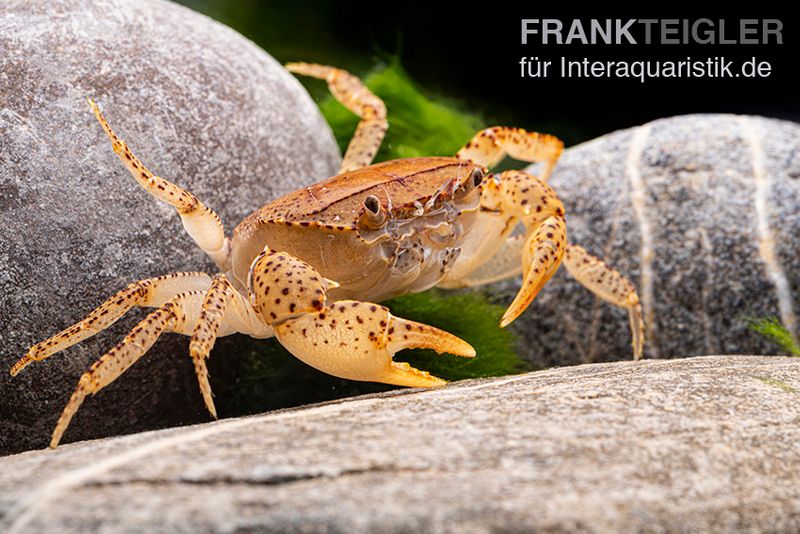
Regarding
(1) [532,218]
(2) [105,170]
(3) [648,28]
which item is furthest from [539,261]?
(3) [648,28]

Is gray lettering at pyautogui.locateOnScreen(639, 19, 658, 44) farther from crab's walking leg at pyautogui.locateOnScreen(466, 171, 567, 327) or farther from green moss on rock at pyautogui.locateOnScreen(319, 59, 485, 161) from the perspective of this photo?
crab's walking leg at pyautogui.locateOnScreen(466, 171, 567, 327)

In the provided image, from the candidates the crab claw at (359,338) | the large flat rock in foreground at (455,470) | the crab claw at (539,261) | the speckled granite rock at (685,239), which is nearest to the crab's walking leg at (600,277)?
the crab claw at (539,261)

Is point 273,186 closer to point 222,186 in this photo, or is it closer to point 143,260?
point 222,186

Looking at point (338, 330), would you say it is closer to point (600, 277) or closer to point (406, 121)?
point (600, 277)

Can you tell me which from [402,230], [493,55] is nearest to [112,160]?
[402,230]

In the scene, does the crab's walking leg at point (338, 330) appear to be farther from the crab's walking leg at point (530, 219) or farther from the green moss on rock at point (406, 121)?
the green moss on rock at point (406, 121)

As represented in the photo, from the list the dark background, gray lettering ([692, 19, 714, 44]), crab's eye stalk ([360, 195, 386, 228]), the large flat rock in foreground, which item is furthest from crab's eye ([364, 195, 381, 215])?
gray lettering ([692, 19, 714, 44])
